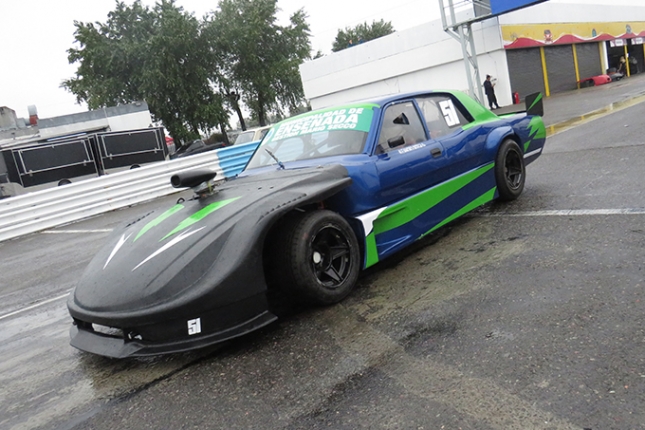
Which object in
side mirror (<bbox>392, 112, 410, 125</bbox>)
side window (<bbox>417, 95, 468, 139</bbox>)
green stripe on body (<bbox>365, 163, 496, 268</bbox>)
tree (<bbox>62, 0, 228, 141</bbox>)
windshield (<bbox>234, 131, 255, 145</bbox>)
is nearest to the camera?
green stripe on body (<bbox>365, 163, 496, 268</bbox>)

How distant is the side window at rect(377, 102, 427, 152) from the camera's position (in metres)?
4.12

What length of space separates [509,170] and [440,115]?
1142 mm

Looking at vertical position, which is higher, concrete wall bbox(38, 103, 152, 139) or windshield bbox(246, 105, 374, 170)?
concrete wall bbox(38, 103, 152, 139)

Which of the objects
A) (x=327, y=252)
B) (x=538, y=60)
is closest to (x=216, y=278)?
(x=327, y=252)

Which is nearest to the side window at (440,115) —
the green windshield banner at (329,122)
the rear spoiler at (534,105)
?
the green windshield banner at (329,122)

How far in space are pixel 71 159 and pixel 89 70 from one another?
21707 millimetres

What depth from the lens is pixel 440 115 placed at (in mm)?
4742

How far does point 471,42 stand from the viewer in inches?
910

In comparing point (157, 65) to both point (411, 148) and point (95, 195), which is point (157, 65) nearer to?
point (95, 195)

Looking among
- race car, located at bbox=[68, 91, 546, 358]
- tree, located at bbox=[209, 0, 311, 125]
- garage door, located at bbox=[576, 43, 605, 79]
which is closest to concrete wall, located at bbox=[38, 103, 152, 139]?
tree, located at bbox=[209, 0, 311, 125]

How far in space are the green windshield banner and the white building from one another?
23263 mm

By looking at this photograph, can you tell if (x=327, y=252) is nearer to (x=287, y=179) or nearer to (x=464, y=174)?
(x=287, y=179)

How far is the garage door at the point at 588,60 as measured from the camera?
31.5 metres

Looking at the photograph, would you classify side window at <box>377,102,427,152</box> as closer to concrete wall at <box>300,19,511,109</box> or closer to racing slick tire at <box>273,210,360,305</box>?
racing slick tire at <box>273,210,360,305</box>
